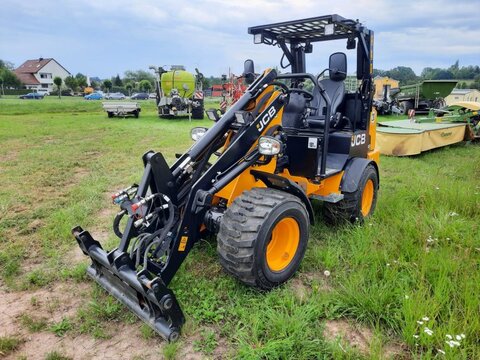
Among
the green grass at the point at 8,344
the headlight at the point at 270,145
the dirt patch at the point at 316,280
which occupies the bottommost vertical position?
the green grass at the point at 8,344

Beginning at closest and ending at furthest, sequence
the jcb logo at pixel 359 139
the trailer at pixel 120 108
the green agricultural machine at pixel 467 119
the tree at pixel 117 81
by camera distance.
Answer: the jcb logo at pixel 359 139, the green agricultural machine at pixel 467 119, the trailer at pixel 120 108, the tree at pixel 117 81

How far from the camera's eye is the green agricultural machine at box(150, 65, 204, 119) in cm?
1909

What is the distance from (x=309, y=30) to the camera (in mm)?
4570

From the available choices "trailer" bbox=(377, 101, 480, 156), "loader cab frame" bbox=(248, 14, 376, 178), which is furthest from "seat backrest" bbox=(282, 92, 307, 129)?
"trailer" bbox=(377, 101, 480, 156)

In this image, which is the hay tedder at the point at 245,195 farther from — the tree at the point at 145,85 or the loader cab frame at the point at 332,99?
the tree at the point at 145,85

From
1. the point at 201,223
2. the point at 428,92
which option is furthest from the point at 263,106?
the point at 428,92

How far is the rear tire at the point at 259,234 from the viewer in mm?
2832

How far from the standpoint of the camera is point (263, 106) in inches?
142

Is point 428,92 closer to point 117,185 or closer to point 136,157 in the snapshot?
point 136,157

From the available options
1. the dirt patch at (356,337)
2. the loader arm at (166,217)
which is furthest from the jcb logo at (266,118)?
the dirt patch at (356,337)

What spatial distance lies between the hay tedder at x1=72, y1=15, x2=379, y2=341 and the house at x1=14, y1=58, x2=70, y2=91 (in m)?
84.4

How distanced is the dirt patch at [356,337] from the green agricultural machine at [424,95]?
19.2 meters

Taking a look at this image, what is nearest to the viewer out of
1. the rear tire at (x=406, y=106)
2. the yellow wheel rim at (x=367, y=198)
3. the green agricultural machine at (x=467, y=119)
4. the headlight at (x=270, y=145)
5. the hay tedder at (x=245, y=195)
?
the hay tedder at (x=245, y=195)

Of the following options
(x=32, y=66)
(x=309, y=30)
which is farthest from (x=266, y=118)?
(x=32, y=66)
